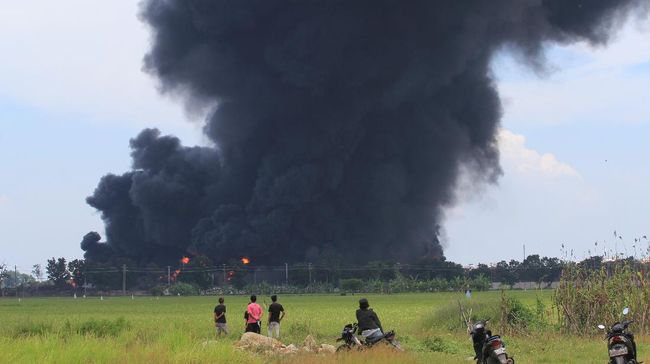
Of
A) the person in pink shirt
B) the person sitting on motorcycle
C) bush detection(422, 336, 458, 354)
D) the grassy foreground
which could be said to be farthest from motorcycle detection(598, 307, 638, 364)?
the person in pink shirt

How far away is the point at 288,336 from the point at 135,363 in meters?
14.2

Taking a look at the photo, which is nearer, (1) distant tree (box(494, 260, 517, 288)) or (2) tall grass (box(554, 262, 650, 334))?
(2) tall grass (box(554, 262, 650, 334))

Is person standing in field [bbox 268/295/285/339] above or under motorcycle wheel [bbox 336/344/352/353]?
above

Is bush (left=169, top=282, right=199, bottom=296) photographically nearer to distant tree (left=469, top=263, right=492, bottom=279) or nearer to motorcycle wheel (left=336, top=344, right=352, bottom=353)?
distant tree (left=469, top=263, right=492, bottom=279)

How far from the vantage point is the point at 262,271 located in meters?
138

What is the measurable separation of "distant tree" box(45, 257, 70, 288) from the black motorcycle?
13788cm

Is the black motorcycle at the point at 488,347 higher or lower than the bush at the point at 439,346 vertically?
higher

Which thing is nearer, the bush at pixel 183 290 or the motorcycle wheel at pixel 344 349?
the motorcycle wheel at pixel 344 349

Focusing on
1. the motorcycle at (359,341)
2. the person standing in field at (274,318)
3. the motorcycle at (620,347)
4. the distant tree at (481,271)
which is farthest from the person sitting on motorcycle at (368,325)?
the distant tree at (481,271)

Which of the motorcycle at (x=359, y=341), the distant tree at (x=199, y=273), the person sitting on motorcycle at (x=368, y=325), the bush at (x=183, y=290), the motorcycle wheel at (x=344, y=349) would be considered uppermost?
the distant tree at (x=199, y=273)

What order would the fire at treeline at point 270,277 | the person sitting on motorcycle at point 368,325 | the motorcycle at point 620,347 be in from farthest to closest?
the fire at treeline at point 270,277, the person sitting on motorcycle at point 368,325, the motorcycle at point 620,347

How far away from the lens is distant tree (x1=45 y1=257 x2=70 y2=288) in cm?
15075

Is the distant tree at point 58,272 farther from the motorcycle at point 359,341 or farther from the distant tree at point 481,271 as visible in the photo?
the motorcycle at point 359,341

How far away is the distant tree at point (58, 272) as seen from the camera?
15075 centimetres
